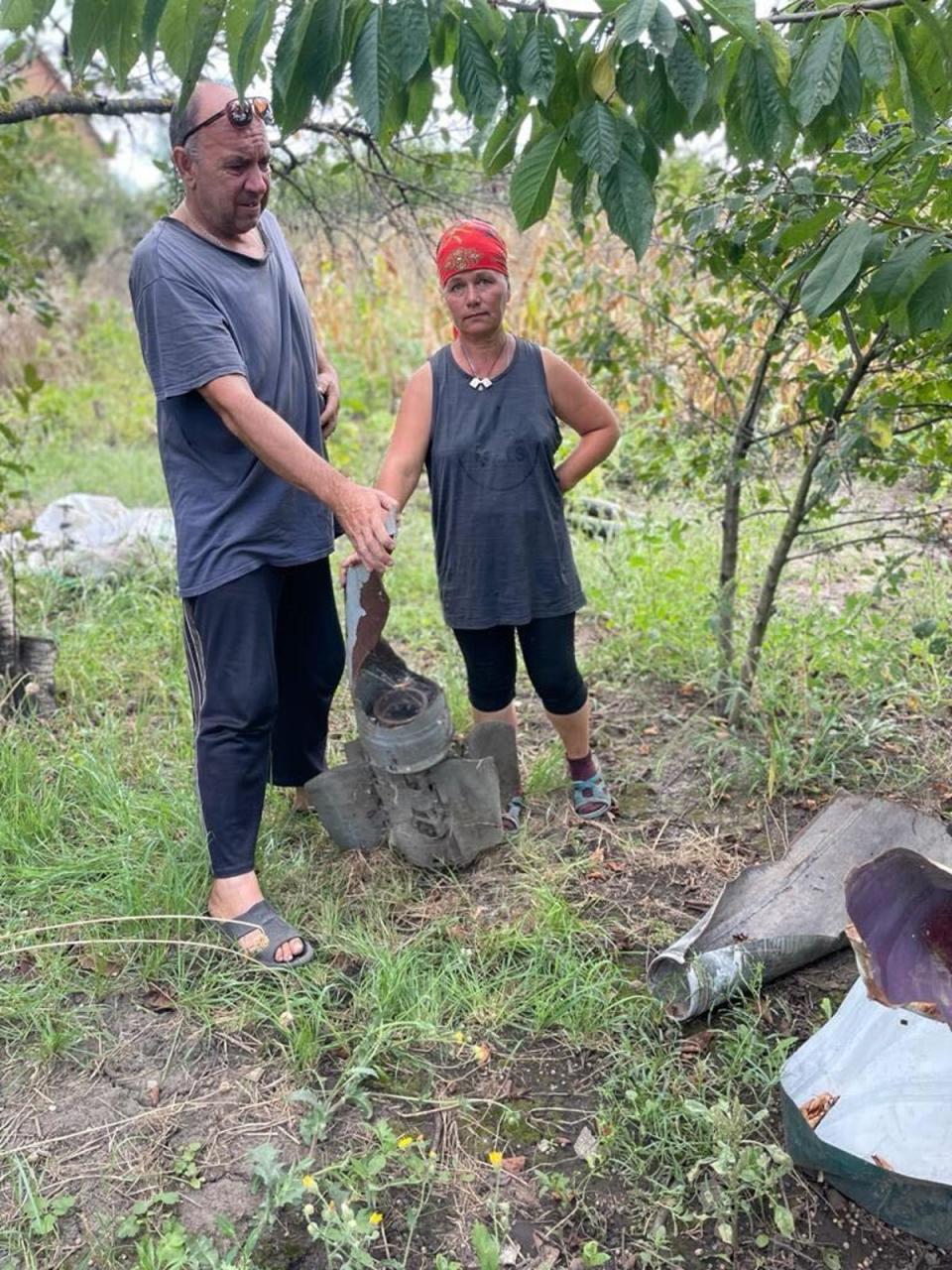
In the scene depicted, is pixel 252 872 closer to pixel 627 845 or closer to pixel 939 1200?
pixel 627 845

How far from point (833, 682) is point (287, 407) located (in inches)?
84.4

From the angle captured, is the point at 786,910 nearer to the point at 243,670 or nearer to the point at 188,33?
the point at 243,670

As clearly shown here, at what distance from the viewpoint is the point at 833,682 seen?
11.5 feet

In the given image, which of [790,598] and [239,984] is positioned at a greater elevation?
[790,598]

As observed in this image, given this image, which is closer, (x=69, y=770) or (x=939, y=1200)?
(x=939, y=1200)

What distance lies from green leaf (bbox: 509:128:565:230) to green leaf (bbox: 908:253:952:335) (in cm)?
65

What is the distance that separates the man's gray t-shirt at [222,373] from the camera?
6.65 feet

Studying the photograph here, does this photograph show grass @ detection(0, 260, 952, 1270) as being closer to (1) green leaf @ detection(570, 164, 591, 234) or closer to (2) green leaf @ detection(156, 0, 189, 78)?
(1) green leaf @ detection(570, 164, 591, 234)

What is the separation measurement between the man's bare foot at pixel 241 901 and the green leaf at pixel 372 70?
1.67 metres

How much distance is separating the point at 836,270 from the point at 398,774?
1.45 metres

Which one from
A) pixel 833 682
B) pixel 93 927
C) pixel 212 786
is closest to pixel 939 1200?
pixel 212 786

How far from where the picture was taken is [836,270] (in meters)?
1.63

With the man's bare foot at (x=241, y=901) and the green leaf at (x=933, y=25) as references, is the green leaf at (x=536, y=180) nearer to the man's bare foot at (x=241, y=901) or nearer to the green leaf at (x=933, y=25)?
the green leaf at (x=933, y=25)

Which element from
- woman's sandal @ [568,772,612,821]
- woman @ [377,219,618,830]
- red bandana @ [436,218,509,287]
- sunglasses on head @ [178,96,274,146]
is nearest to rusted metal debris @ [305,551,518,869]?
woman @ [377,219,618,830]
